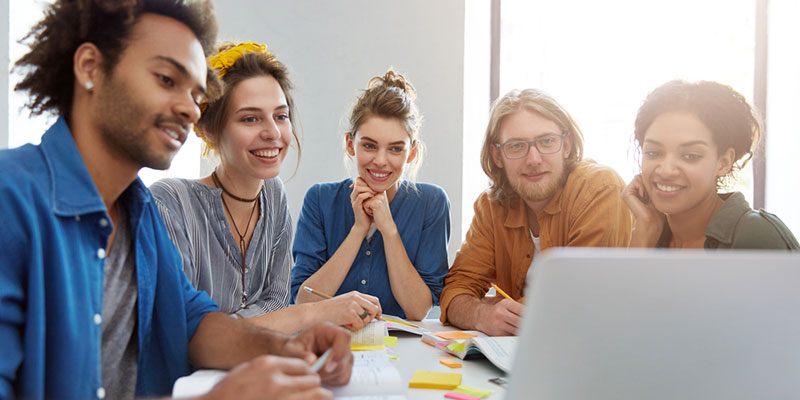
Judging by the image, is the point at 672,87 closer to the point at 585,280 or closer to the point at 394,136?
the point at 394,136

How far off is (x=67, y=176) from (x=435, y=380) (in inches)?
28.3

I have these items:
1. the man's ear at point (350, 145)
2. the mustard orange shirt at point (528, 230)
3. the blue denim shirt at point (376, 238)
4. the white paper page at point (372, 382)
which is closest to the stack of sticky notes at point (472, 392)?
the white paper page at point (372, 382)

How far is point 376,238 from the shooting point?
220 cm

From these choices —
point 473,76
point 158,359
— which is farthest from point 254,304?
point 473,76

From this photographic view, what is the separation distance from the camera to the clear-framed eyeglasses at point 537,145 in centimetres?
192

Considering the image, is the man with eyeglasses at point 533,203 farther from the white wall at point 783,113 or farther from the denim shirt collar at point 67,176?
the white wall at point 783,113

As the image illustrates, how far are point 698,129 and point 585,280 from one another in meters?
1.18

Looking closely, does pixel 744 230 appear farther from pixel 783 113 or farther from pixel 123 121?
pixel 783 113

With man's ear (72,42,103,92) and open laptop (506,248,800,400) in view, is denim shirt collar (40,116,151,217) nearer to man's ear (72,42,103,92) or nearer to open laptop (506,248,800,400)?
man's ear (72,42,103,92)

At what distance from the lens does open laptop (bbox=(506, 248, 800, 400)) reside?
1.75ft

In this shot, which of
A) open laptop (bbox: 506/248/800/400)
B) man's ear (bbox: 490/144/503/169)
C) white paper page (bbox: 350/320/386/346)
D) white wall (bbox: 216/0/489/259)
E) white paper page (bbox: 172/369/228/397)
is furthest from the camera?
white wall (bbox: 216/0/489/259)

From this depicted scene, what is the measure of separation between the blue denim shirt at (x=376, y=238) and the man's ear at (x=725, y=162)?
99 centimetres

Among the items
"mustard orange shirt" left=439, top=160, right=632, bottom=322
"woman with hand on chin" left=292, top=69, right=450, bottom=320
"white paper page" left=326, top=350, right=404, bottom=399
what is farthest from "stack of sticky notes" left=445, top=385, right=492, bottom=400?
"woman with hand on chin" left=292, top=69, right=450, bottom=320

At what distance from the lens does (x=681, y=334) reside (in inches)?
22.5
